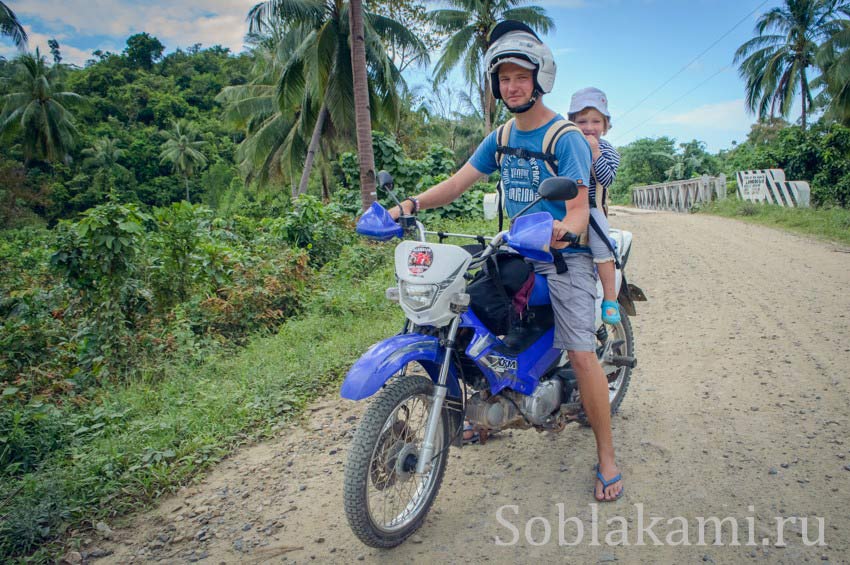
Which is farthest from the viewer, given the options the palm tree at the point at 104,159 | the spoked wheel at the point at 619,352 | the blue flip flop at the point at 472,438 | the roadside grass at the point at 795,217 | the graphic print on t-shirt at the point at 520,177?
the palm tree at the point at 104,159

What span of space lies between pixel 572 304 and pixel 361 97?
9054 millimetres

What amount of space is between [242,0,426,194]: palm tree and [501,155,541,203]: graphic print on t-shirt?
15.2 m

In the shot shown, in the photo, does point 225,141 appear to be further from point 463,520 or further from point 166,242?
point 463,520

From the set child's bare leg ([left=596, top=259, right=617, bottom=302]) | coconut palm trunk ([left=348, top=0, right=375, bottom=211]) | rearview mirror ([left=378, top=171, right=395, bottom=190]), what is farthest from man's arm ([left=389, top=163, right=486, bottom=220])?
coconut palm trunk ([left=348, top=0, right=375, bottom=211])

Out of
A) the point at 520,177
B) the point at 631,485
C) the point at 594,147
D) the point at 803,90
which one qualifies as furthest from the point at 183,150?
the point at 631,485

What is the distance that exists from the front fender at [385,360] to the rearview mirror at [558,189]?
32.3 inches

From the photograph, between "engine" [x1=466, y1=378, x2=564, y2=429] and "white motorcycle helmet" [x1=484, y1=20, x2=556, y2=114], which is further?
"engine" [x1=466, y1=378, x2=564, y2=429]

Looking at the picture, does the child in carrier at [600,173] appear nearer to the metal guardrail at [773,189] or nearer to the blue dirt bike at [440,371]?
the blue dirt bike at [440,371]

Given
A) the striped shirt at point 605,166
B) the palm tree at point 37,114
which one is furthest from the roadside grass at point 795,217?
the palm tree at point 37,114

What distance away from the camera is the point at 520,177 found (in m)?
2.85

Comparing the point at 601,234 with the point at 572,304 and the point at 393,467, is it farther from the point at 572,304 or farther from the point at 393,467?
the point at 393,467

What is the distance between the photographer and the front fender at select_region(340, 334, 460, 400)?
2311mm

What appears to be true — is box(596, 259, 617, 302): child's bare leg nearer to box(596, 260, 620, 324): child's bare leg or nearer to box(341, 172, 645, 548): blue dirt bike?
box(596, 260, 620, 324): child's bare leg

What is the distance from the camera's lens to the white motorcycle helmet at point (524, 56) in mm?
2604
